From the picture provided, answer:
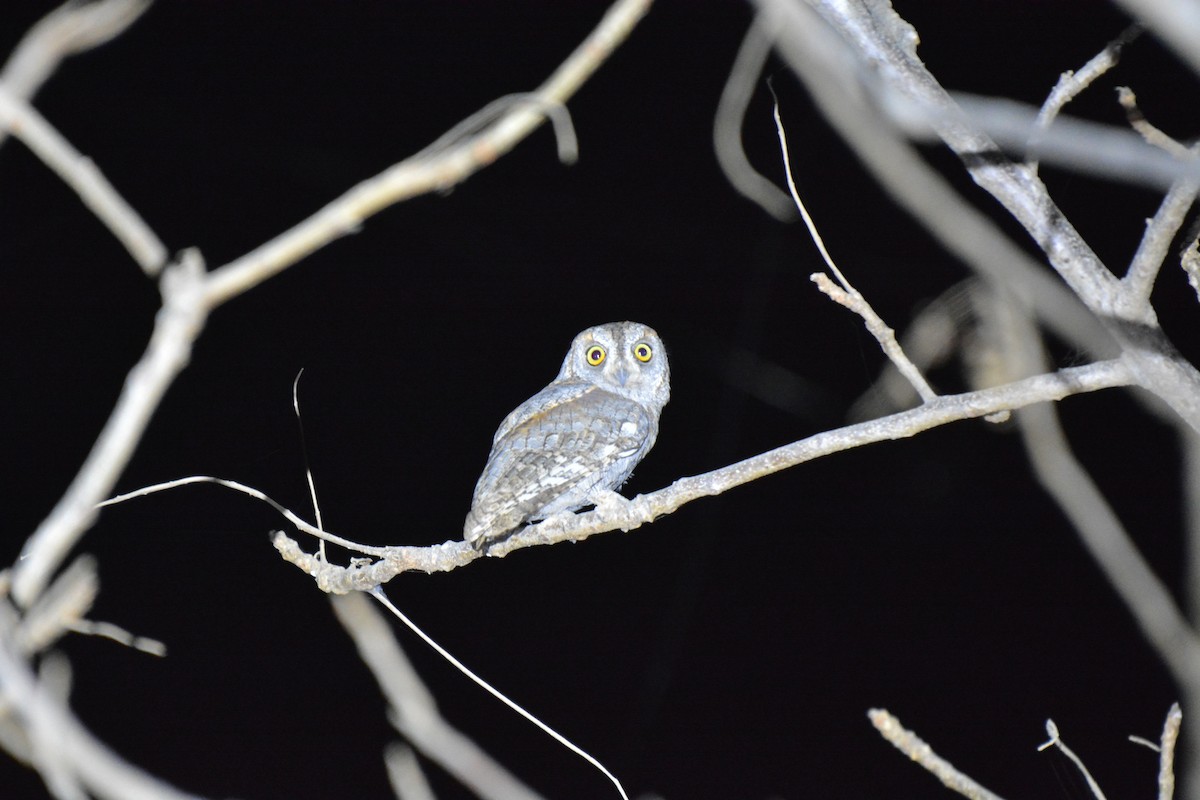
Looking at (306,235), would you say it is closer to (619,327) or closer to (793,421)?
(619,327)

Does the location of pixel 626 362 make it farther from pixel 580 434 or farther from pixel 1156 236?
pixel 1156 236

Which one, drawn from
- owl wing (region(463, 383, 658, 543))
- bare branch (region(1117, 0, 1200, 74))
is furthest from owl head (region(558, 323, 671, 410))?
bare branch (region(1117, 0, 1200, 74))

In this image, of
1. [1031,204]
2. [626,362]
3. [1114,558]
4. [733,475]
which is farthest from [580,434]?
[1114,558]

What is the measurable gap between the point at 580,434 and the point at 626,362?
1.28ft

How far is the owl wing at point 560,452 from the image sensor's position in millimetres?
2285

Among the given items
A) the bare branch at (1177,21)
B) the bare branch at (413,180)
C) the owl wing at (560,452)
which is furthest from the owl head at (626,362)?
the bare branch at (1177,21)

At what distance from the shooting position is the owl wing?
7.50ft

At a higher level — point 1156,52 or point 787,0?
point 1156,52

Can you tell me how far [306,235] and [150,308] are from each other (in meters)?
3.19

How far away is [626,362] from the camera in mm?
2762

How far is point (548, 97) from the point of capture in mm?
416

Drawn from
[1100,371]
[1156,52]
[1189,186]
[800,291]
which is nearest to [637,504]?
[1100,371]

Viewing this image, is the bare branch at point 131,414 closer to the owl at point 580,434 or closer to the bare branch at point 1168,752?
the bare branch at point 1168,752

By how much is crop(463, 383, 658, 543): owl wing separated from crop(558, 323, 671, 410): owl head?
0.38 ft
